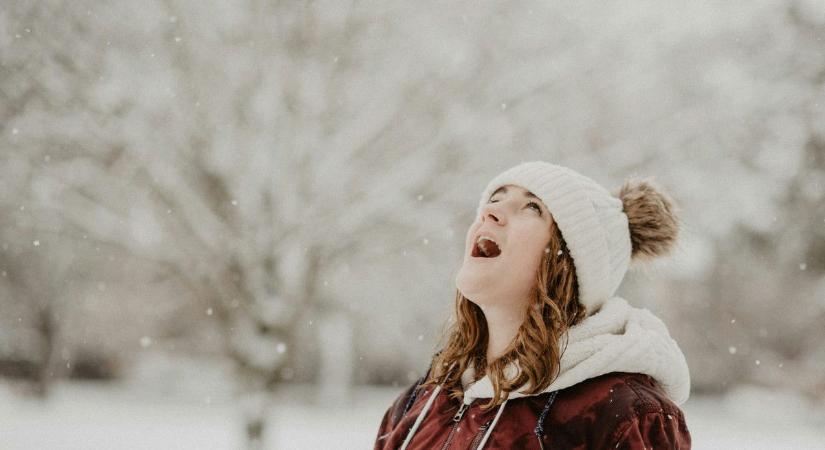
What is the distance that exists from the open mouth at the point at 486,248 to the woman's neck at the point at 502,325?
0.52 ft

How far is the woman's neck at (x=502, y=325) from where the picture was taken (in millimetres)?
1777

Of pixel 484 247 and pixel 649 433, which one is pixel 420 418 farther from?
pixel 649 433

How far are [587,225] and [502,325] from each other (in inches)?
13.9

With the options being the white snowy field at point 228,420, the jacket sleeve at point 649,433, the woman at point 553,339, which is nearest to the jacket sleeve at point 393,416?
the woman at point 553,339

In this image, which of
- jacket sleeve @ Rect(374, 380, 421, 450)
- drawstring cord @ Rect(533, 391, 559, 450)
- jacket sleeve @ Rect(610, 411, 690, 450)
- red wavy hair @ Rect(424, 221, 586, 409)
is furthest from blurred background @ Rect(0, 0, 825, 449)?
jacket sleeve @ Rect(610, 411, 690, 450)

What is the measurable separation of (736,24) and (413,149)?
2898 mm

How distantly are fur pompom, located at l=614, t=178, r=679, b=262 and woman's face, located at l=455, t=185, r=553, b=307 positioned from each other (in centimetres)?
30

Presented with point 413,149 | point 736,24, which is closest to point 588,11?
point 736,24

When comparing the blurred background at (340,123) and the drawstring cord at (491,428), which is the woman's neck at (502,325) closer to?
the drawstring cord at (491,428)

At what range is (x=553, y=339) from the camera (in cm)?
160

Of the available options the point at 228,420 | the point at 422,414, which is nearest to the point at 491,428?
the point at 422,414

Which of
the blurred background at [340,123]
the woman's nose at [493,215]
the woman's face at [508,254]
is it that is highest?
the blurred background at [340,123]

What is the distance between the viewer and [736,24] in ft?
18.0

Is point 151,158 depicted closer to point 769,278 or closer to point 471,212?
point 471,212
